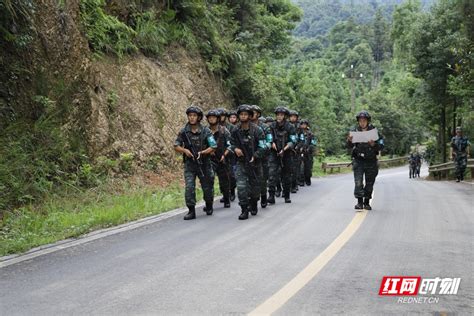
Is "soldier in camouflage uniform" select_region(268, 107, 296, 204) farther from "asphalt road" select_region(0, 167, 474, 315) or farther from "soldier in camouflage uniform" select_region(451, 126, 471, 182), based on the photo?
"soldier in camouflage uniform" select_region(451, 126, 471, 182)

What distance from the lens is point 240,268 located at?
6043mm

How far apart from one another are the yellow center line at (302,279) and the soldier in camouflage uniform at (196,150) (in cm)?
341

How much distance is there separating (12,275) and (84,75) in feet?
28.3

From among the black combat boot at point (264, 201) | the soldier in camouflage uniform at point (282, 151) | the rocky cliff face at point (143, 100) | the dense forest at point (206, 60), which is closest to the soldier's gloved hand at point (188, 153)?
the black combat boot at point (264, 201)

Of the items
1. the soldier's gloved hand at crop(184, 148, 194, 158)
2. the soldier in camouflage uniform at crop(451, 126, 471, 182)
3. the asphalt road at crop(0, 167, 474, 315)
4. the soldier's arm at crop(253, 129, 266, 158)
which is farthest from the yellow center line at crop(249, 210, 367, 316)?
the soldier in camouflage uniform at crop(451, 126, 471, 182)

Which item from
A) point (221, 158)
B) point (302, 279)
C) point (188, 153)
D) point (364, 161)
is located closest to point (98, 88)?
point (221, 158)

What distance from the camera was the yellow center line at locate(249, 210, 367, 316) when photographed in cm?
464

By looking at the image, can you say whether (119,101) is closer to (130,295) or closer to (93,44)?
(93,44)

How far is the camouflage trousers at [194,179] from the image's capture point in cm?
1040

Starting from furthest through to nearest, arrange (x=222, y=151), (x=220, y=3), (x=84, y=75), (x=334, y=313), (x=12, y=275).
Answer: (x=220, y=3)
(x=84, y=75)
(x=222, y=151)
(x=12, y=275)
(x=334, y=313)

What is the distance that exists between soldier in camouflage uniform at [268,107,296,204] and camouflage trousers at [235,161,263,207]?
227 centimetres

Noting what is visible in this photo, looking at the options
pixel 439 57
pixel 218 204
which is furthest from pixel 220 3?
pixel 218 204

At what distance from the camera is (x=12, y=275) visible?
5934 millimetres
